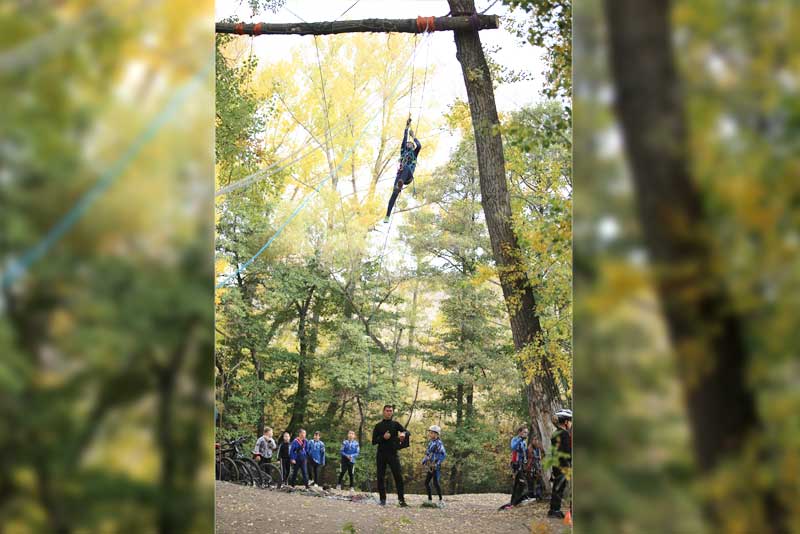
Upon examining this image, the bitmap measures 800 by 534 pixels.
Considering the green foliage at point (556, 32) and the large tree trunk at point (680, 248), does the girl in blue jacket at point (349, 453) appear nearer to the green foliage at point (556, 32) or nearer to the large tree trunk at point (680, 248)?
the green foliage at point (556, 32)

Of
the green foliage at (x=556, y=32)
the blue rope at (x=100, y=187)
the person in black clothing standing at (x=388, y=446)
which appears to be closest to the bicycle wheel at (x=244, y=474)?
the person in black clothing standing at (x=388, y=446)

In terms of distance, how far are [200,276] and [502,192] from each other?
6.59 ft

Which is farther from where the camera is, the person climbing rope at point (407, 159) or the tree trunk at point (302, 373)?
the tree trunk at point (302, 373)

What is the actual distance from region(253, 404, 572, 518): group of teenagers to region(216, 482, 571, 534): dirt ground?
0.38ft

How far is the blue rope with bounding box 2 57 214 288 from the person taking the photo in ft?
6.05

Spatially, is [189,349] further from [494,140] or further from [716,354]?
[494,140]

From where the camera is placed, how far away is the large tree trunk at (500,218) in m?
3.44

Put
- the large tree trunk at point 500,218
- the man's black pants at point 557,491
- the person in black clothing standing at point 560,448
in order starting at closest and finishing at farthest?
the person in black clothing standing at point 560,448, the man's black pants at point 557,491, the large tree trunk at point 500,218

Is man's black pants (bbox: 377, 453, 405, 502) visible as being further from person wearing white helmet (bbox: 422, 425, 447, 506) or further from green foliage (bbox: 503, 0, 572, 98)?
green foliage (bbox: 503, 0, 572, 98)

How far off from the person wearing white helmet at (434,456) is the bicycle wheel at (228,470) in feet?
4.05

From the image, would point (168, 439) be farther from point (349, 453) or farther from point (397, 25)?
point (397, 25)

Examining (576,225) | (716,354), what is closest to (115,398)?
(576,225)

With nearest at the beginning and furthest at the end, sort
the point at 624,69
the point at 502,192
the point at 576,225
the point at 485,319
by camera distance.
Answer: the point at 624,69
the point at 576,225
the point at 502,192
the point at 485,319

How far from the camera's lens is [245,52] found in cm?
399
